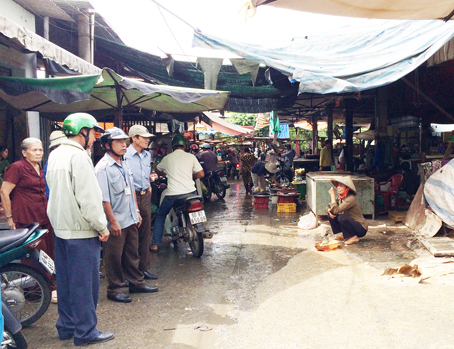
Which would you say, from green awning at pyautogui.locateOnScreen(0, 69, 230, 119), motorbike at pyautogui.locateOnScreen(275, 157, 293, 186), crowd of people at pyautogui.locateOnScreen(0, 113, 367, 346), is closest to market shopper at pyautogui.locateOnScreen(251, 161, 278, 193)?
motorbike at pyautogui.locateOnScreen(275, 157, 293, 186)

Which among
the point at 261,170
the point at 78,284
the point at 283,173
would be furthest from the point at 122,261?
the point at 283,173

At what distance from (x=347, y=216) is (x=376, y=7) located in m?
3.56

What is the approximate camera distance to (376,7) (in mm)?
4285

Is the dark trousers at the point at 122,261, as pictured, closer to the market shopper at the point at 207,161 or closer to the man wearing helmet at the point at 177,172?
the man wearing helmet at the point at 177,172

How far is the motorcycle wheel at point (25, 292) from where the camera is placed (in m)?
3.92

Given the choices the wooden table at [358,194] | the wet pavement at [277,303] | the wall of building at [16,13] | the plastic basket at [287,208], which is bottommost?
the wet pavement at [277,303]

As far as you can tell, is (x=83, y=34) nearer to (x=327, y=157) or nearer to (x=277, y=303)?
(x=277, y=303)

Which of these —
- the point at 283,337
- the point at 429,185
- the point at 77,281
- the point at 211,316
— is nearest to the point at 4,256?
the point at 77,281

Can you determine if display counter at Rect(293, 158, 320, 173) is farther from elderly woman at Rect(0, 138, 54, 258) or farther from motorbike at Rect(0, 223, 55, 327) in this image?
motorbike at Rect(0, 223, 55, 327)

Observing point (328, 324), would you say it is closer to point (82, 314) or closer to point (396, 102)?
point (82, 314)

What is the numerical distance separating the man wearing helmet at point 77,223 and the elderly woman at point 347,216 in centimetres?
440

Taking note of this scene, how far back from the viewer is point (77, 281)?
3.47 m

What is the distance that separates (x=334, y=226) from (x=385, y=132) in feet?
19.6

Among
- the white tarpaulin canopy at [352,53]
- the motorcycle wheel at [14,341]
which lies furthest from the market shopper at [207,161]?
the motorcycle wheel at [14,341]
